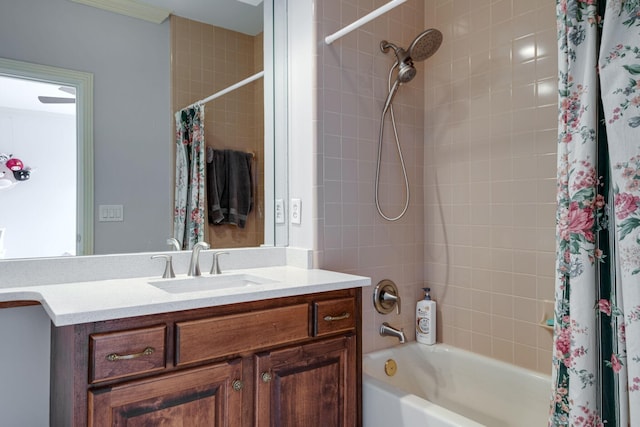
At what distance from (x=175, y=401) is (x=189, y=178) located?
3.05ft

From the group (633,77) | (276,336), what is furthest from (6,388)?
(633,77)

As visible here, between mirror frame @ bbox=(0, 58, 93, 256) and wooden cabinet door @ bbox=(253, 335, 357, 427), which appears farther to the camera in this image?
mirror frame @ bbox=(0, 58, 93, 256)

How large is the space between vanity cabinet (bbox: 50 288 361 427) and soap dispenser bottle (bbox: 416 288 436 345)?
0.73 metres

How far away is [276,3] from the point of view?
2092 mm

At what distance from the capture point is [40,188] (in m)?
1.51

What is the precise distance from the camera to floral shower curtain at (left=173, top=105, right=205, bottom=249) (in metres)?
1.81

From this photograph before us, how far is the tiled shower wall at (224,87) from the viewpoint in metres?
1.83

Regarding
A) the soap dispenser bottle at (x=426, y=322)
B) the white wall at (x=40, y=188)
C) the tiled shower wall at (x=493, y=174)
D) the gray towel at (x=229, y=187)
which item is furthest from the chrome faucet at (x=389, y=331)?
the white wall at (x=40, y=188)

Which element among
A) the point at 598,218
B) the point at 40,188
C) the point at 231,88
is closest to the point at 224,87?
the point at 231,88

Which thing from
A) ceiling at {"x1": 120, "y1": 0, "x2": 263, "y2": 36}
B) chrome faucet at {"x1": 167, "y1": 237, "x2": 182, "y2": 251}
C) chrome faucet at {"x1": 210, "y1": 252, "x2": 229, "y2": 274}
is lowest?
chrome faucet at {"x1": 210, "y1": 252, "x2": 229, "y2": 274}

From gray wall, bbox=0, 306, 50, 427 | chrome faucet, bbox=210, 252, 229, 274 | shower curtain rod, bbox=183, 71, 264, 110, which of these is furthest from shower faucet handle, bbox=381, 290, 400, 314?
gray wall, bbox=0, 306, 50, 427

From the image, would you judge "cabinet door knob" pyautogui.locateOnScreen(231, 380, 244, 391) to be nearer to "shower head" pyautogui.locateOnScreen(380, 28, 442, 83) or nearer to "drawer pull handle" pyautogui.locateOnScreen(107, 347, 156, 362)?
"drawer pull handle" pyautogui.locateOnScreen(107, 347, 156, 362)

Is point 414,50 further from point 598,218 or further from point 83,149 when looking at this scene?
point 83,149

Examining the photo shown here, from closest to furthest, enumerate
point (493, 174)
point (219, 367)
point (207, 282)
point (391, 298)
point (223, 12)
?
1. point (219, 367)
2. point (207, 282)
3. point (223, 12)
4. point (493, 174)
5. point (391, 298)
